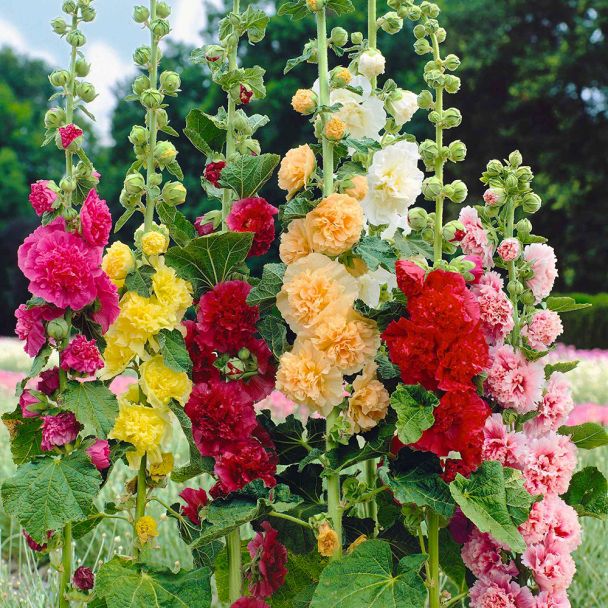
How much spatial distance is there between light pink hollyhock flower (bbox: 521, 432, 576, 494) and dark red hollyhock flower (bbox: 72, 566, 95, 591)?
3.31 feet

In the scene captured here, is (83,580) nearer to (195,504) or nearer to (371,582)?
(195,504)

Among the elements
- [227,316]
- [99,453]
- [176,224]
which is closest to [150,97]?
[176,224]

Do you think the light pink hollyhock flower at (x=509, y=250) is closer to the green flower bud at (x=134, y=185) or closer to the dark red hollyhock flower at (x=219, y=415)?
the dark red hollyhock flower at (x=219, y=415)

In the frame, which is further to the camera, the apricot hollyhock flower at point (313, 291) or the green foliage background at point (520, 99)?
the green foliage background at point (520, 99)

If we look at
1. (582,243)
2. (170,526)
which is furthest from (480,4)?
(170,526)

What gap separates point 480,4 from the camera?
64.5 feet

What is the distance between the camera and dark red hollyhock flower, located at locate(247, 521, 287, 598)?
80.1 inches

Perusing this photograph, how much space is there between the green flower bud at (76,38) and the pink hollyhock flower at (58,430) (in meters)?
0.86

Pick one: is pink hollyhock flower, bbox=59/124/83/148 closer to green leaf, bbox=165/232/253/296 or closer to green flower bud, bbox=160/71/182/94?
green flower bud, bbox=160/71/182/94

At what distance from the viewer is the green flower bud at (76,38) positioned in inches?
79.4

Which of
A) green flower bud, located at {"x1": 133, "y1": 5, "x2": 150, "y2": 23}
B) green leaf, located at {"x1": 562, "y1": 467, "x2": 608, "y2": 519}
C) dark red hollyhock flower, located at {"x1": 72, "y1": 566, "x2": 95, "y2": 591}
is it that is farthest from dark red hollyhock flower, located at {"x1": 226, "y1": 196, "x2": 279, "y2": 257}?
green leaf, located at {"x1": 562, "y1": 467, "x2": 608, "y2": 519}

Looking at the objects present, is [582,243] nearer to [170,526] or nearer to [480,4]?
[480,4]

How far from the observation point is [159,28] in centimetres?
202

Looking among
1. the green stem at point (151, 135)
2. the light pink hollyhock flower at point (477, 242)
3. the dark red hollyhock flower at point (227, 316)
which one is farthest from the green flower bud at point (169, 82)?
the light pink hollyhock flower at point (477, 242)
